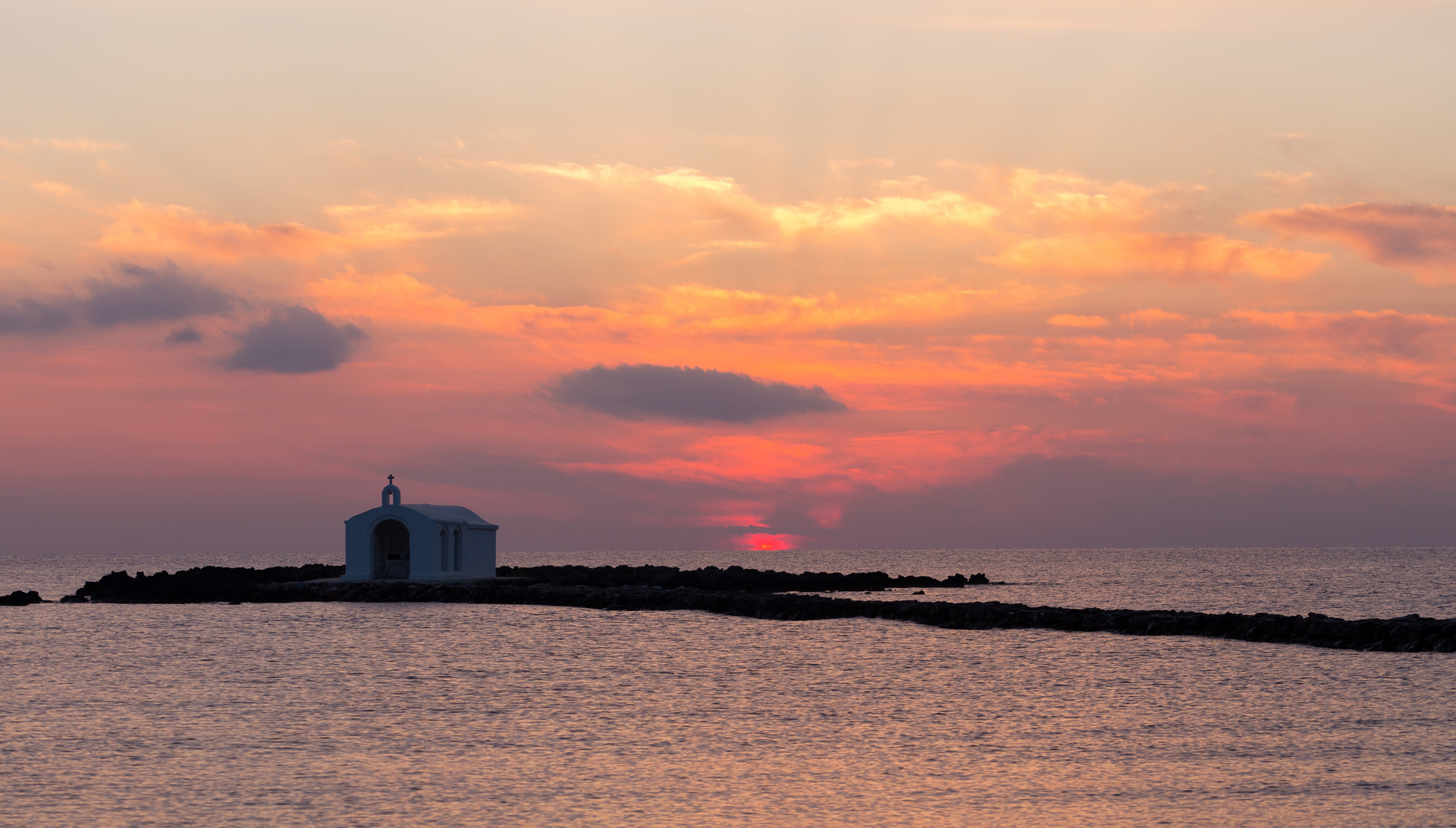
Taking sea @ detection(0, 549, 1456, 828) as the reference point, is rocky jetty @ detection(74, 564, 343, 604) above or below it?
above

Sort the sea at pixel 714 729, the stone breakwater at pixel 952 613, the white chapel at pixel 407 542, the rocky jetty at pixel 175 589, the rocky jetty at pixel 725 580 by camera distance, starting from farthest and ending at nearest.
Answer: the rocky jetty at pixel 725 580, the rocky jetty at pixel 175 589, the white chapel at pixel 407 542, the stone breakwater at pixel 952 613, the sea at pixel 714 729

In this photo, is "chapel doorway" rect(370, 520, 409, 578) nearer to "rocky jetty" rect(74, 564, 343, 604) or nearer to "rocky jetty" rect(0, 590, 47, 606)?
"rocky jetty" rect(74, 564, 343, 604)

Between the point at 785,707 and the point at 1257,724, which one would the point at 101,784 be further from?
the point at 1257,724

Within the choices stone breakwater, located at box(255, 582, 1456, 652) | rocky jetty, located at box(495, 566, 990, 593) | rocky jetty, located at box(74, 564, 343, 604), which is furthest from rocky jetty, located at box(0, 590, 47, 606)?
rocky jetty, located at box(495, 566, 990, 593)

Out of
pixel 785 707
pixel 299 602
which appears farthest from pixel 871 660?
pixel 299 602

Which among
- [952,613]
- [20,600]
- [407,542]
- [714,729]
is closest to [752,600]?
[952,613]

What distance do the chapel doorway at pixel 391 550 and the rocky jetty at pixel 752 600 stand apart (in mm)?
1201

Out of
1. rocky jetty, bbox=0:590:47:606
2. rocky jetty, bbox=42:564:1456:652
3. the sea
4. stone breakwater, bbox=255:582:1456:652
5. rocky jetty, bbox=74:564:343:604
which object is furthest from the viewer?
rocky jetty, bbox=0:590:47:606

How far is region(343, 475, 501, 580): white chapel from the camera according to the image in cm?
5541

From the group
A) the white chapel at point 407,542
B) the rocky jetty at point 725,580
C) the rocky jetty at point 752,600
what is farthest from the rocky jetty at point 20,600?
the rocky jetty at point 725,580

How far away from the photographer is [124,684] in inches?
1094

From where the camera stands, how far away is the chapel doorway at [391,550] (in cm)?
5681

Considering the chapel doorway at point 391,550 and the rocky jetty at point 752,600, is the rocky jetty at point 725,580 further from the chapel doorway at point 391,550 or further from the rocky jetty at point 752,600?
the chapel doorway at point 391,550

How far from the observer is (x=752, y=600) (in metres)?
50.7
